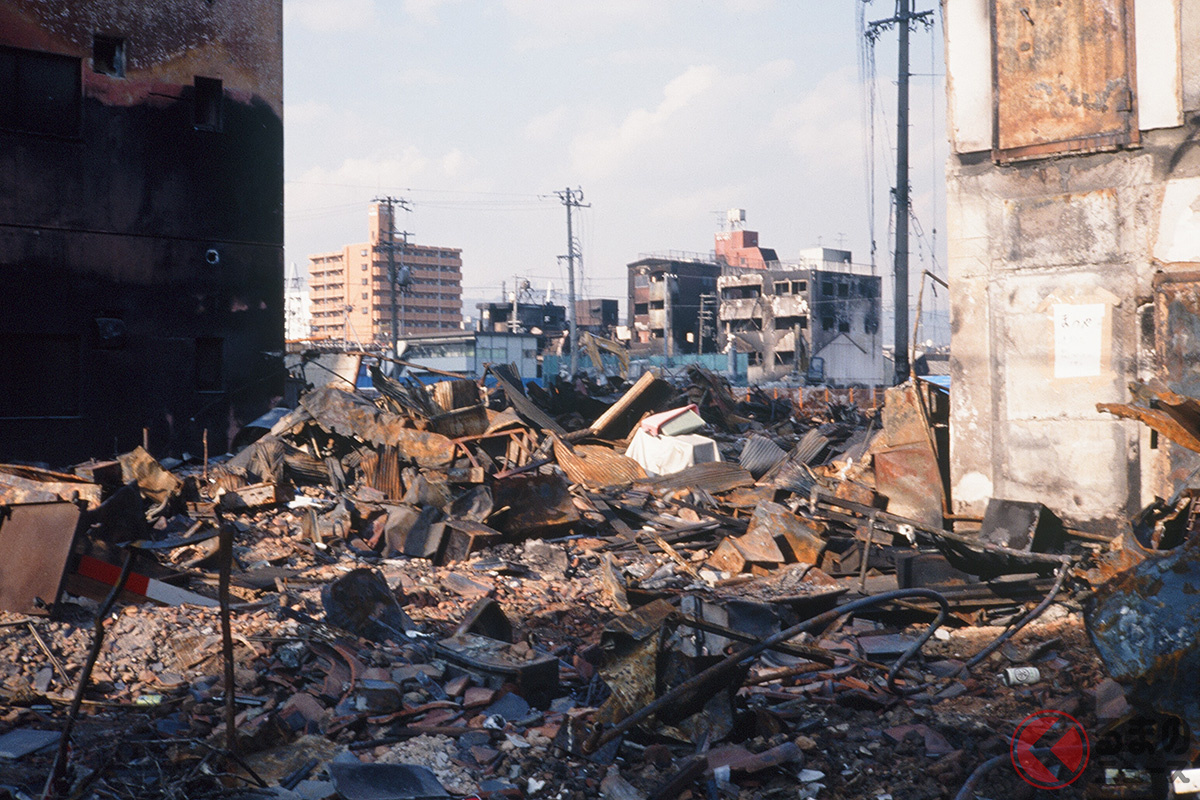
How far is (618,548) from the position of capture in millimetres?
9852

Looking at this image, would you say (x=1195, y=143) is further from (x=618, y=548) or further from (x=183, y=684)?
(x=183, y=684)

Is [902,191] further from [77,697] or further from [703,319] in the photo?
[703,319]

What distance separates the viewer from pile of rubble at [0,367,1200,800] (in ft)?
14.5

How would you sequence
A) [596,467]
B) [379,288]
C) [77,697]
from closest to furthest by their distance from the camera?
[77,697], [596,467], [379,288]

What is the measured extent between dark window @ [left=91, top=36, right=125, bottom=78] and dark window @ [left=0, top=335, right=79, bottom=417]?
414 cm

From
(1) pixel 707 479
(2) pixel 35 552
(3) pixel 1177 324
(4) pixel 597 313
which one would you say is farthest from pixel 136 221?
(4) pixel 597 313

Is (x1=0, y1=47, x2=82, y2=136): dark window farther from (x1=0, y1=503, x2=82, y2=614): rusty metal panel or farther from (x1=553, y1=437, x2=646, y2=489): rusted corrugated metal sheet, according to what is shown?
(x1=0, y1=503, x2=82, y2=614): rusty metal panel

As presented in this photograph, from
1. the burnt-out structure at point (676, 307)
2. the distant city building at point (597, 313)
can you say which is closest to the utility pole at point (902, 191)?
the burnt-out structure at point (676, 307)

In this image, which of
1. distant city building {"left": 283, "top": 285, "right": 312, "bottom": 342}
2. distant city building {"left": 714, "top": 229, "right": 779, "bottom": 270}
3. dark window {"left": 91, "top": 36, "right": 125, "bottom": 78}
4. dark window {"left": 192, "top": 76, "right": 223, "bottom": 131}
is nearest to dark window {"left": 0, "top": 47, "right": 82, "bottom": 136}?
dark window {"left": 91, "top": 36, "right": 125, "bottom": 78}

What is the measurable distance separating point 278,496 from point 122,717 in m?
6.05

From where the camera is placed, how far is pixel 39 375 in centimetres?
1321

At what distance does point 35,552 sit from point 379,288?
99465mm

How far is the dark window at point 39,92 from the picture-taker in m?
12.6

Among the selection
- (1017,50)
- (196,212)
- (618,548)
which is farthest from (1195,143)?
(196,212)
